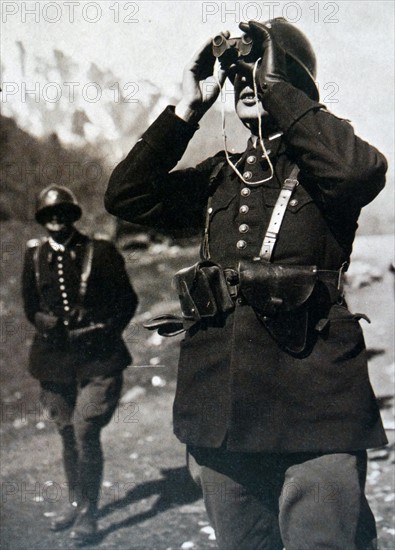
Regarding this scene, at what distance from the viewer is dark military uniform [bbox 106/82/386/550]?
74.9 inches

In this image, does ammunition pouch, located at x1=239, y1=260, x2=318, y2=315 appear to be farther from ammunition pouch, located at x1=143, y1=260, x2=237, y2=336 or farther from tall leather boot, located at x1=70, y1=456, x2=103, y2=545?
tall leather boot, located at x1=70, y1=456, x2=103, y2=545

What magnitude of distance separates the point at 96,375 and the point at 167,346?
1.05 metres

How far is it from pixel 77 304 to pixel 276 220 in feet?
5.86

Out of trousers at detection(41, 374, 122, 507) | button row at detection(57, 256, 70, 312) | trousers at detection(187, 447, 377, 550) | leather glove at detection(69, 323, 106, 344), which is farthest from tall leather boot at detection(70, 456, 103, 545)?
trousers at detection(187, 447, 377, 550)

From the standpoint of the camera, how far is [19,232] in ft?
12.8

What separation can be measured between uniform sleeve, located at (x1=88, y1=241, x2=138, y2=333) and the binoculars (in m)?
1.75

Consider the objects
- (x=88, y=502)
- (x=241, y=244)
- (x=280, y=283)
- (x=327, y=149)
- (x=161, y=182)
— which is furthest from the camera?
(x=88, y=502)

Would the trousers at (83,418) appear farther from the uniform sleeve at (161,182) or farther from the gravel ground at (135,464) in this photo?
the uniform sleeve at (161,182)

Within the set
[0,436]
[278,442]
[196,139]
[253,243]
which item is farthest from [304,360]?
[0,436]

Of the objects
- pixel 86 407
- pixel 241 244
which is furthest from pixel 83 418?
pixel 241 244

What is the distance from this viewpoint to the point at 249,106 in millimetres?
2150

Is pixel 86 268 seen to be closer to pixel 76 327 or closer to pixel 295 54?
pixel 76 327

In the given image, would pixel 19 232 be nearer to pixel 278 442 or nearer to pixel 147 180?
pixel 147 180

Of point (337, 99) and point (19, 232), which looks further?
point (19, 232)
